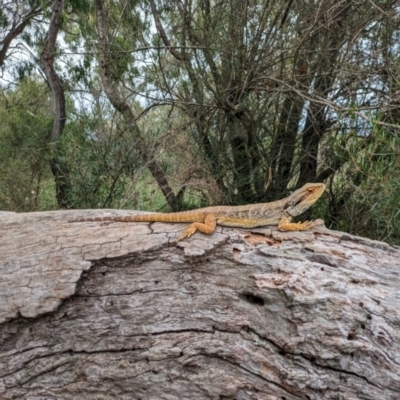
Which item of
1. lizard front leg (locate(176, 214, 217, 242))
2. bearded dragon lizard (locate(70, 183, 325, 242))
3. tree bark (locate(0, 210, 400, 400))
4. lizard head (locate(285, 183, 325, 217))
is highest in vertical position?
lizard head (locate(285, 183, 325, 217))

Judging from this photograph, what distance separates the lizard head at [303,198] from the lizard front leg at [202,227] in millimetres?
761

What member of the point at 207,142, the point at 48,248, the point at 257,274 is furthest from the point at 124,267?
the point at 207,142

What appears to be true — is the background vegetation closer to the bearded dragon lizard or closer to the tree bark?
the bearded dragon lizard

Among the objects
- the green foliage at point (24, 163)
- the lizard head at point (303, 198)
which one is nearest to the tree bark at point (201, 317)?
the lizard head at point (303, 198)

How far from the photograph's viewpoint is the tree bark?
2443 mm

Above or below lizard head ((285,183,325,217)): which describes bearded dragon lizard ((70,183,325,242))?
below

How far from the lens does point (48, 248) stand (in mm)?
3156

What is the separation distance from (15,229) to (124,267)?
1202mm

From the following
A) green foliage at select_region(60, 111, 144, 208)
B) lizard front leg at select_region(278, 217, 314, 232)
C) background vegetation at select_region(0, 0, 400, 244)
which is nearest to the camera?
lizard front leg at select_region(278, 217, 314, 232)

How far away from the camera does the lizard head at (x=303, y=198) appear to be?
356 centimetres

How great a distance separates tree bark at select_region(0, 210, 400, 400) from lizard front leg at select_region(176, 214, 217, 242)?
0.21 feet

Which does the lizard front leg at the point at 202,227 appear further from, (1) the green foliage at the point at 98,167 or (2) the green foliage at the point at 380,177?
(1) the green foliage at the point at 98,167

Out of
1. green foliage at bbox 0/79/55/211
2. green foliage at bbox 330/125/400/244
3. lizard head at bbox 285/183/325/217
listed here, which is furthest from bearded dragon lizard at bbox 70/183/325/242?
green foliage at bbox 0/79/55/211

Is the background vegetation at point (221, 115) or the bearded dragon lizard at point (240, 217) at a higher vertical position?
the background vegetation at point (221, 115)
